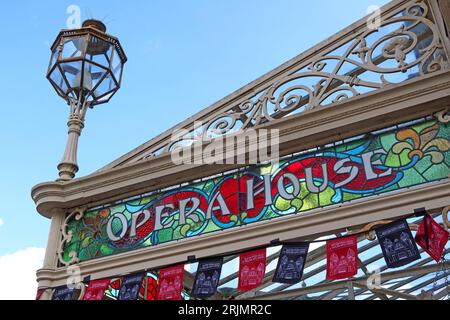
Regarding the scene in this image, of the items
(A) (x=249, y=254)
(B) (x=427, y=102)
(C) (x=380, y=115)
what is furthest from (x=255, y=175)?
(B) (x=427, y=102)

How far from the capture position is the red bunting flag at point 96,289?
5270 millimetres

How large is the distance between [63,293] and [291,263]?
2.09m

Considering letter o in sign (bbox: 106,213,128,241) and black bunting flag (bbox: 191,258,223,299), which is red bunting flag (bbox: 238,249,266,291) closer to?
black bunting flag (bbox: 191,258,223,299)

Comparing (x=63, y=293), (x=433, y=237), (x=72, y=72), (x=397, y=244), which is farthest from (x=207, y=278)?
(x=72, y=72)

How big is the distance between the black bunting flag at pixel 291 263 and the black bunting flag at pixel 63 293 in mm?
1883

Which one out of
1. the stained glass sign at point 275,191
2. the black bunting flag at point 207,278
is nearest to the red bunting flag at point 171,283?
the black bunting flag at point 207,278

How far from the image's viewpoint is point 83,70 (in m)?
6.52

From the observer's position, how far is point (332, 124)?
4949 millimetres

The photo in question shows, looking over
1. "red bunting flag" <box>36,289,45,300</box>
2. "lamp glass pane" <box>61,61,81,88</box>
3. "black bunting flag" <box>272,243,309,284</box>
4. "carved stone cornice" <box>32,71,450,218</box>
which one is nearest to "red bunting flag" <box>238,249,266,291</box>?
"black bunting flag" <box>272,243,309,284</box>

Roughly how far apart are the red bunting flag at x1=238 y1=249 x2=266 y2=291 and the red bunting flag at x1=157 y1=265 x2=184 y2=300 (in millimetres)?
536

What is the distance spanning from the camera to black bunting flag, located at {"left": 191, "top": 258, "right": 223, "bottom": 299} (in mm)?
4871

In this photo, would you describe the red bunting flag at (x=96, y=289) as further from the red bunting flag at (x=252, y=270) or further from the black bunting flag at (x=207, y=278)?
the red bunting flag at (x=252, y=270)

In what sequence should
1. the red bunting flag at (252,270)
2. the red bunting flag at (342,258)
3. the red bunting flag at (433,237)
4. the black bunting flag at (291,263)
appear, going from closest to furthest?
the red bunting flag at (433,237) → the red bunting flag at (342,258) → the black bunting flag at (291,263) → the red bunting flag at (252,270)
